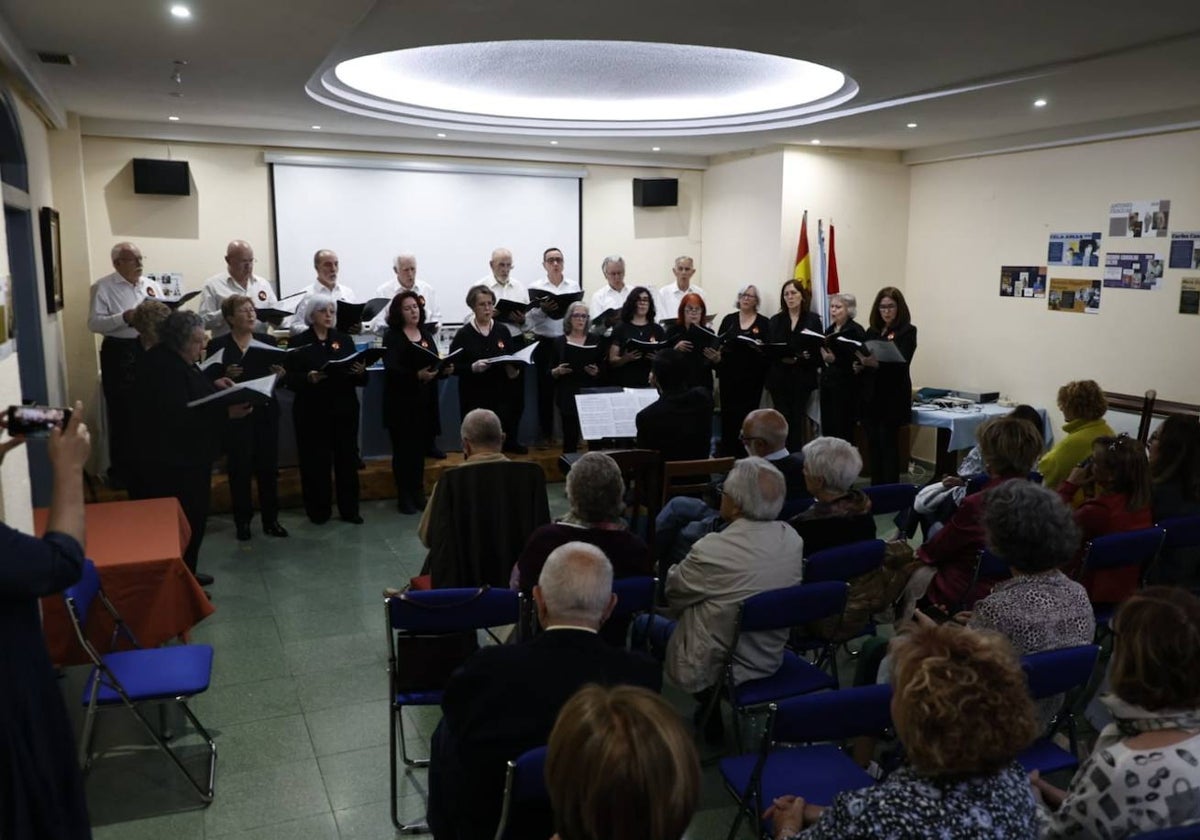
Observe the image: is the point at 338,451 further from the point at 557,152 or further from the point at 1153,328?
the point at 1153,328

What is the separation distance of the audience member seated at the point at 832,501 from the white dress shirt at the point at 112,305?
5023 millimetres

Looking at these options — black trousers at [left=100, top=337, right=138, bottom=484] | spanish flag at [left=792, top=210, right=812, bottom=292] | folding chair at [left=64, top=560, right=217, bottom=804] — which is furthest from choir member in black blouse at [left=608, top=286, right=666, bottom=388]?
folding chair at [left=64, top=560, right=217, bottom=804]

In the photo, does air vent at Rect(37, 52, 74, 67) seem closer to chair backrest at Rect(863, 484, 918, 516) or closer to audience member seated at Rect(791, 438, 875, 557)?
audience member seated at Rect(791, 438, 875, 557)

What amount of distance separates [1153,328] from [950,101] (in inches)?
102

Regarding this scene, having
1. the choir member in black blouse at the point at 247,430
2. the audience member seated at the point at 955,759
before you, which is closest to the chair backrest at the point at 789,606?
the audience member seated at the point at 955,759

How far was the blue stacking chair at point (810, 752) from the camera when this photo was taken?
229cm

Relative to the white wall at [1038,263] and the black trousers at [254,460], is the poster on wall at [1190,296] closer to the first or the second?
the white wall at [1038,263]

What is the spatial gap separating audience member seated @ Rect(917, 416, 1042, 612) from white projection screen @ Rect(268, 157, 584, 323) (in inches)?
268

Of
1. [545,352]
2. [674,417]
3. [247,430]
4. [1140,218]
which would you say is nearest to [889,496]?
[674,417]

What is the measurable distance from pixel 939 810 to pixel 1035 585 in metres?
1.32

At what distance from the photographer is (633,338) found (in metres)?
7.41

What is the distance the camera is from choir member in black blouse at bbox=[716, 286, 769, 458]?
749 cm

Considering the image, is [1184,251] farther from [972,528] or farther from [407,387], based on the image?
[407,387]

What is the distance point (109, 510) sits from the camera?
164 inches
